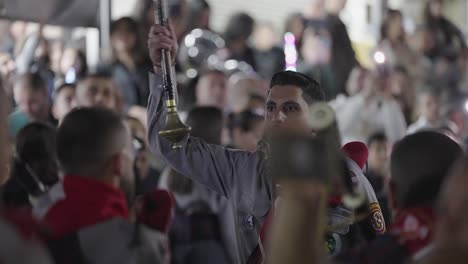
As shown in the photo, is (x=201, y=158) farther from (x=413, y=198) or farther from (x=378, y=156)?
(x=378, y=156)

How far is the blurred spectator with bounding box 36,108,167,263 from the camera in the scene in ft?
11.0

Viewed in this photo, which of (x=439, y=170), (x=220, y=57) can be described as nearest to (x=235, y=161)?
(x=439, y=170)

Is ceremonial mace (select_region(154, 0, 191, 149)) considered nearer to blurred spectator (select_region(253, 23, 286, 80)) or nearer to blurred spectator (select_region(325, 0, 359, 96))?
blurred spectator (select_region(253, 23, 286, 80))

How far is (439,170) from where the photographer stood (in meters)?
3.24

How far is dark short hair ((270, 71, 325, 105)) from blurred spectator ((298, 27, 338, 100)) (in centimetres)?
483

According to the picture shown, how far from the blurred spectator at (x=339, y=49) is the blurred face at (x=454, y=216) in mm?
7942

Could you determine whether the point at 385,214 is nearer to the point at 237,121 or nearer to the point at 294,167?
the point at 237,121

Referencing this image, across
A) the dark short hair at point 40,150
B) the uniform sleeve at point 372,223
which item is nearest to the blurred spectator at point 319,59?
the dark short hair at point 40,150

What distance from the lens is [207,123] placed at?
22.4 ft

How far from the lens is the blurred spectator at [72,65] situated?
8594 millimetres

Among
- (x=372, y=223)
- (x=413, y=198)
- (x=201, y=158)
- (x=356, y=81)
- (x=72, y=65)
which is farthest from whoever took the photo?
(x=356, y=81)

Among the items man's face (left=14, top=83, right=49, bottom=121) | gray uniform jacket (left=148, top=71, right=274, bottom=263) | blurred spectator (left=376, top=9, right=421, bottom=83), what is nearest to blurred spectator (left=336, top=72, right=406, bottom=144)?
blurred spectator (left=376, top=9, right=421, bottom=83)

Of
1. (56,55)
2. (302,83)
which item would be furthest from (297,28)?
(302,83)

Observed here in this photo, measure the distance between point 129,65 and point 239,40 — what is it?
212 centimetres
